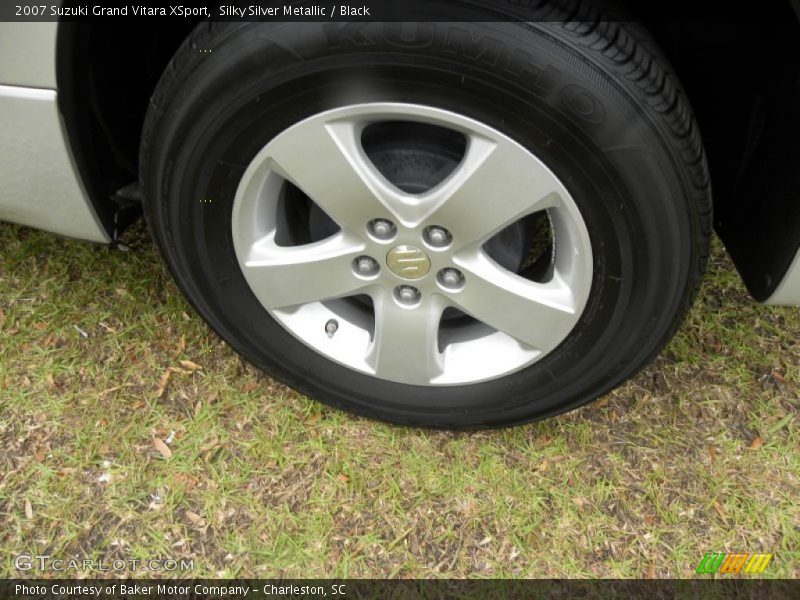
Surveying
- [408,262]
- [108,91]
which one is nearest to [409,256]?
[408,262]

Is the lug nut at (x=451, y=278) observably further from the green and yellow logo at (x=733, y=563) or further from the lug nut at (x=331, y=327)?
Answer: the green and yellow logo at (x=733, y=563)

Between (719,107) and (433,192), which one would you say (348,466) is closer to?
(433,192)

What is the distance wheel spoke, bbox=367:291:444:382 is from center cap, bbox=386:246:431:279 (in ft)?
0.25

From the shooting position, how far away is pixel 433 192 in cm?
145

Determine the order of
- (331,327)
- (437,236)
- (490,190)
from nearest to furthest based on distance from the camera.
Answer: (490,190) < (437,236) < (331,327)

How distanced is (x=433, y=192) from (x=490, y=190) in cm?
12

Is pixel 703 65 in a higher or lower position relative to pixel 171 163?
higher

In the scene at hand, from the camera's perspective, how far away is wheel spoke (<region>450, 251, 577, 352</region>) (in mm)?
1529

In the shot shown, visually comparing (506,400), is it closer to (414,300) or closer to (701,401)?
(414,300)

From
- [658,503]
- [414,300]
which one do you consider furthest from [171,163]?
[658,503]

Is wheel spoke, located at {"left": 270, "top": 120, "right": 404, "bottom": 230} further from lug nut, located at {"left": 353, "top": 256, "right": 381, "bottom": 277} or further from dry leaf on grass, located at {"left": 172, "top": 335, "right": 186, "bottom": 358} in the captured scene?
dry leaf on grass, located at {"left": 172, "top": 335, "right": 186, "bottom": 358}

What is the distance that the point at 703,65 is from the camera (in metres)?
1.60

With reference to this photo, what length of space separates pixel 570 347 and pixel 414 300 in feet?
1.18

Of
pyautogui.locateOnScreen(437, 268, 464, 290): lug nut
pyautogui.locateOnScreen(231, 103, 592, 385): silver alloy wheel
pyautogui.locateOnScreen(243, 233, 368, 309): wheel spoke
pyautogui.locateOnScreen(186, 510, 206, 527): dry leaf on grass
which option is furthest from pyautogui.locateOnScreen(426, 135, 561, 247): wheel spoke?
pyautogui.locateOnScreen(186, 510, 206, 527): dry leaf on grass
